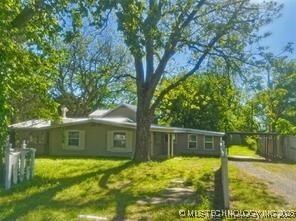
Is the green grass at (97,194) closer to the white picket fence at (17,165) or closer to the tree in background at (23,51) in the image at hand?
the white picket fence at (17,165)

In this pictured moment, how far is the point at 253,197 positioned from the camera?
12.4 metres

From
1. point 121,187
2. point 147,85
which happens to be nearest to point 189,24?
point 147,85

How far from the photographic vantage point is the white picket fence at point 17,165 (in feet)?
44.9

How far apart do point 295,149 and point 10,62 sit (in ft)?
77.4

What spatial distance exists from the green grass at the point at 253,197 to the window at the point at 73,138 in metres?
19.0

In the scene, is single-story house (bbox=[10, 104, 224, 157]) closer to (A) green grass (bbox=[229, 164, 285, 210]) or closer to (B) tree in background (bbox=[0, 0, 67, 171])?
(B) tree in background (bbox=[0, 0, 67, 171])

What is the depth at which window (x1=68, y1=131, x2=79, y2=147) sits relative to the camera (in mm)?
33428

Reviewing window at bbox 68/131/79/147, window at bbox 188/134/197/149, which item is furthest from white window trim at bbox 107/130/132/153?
window at bbox 188/134/197/149

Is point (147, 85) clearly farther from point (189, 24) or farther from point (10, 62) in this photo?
point (10, 62)

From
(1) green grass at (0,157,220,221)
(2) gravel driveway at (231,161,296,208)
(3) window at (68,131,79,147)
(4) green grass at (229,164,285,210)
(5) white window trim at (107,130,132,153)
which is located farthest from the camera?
(3) window at (68,131,79,147)

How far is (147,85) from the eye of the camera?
2439 centimetres

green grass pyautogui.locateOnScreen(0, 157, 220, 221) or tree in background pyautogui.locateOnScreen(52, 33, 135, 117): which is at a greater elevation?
tree in background pyautogui.locateOnScreen(52, 33, 135, 117)

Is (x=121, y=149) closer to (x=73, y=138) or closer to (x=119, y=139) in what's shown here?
(x=119, y=139)

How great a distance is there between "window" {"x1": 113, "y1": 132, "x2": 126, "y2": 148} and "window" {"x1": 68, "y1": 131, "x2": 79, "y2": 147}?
8.89 ft
